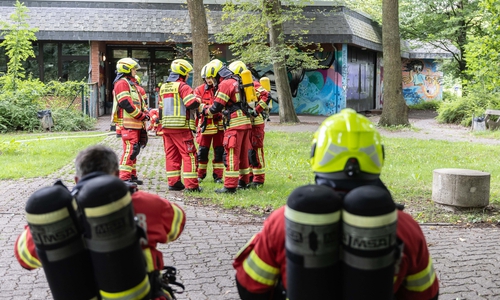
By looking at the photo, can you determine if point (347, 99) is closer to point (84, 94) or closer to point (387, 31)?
point (387, 31)

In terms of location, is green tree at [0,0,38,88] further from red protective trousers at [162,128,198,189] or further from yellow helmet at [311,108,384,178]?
yellow helmet at [311,108,384,178]

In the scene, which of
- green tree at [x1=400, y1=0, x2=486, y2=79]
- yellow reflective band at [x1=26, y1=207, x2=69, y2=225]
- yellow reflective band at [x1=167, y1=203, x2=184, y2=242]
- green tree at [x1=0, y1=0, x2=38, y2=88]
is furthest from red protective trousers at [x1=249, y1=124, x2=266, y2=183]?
green tree at [x1=400, y1=0, x2=486, y2=79]

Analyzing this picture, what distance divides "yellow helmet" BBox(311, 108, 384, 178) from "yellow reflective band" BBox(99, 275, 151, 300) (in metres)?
0.94

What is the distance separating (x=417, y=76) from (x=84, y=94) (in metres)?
22.4

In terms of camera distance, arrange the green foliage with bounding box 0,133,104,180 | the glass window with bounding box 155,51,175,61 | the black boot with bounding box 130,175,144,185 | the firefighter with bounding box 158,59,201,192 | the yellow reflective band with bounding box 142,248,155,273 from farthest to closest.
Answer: the glass window with bounding box 155,51,175,61 < the green foliage with bounding box 0,133,104,180 < the black boot with bounding box 130,175,144,185 < the firefighter with bounding box 158,59,201,192 < the yellow reflective band with bounding box 142,248,155,273

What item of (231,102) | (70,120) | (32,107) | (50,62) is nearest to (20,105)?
(32,107)

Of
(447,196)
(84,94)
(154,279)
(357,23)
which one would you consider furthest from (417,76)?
(154,279)

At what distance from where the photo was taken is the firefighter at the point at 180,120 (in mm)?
8984

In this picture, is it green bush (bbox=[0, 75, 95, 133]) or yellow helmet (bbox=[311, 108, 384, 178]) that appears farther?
green bush (bbox=[0, 75, 95, 133])

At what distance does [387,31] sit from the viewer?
792 inches

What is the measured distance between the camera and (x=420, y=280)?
2.70 meters

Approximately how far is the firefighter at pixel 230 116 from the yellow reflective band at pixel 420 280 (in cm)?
634

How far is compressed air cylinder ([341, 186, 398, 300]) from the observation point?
2.22 meters

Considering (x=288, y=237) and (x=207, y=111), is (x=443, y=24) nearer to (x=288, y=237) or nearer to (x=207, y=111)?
(x=207, y=111)
